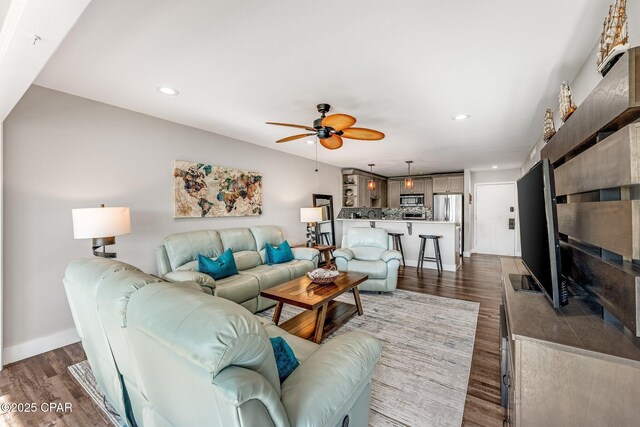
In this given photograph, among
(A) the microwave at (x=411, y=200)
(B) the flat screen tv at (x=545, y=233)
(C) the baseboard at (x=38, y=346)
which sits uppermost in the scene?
(A) the microwave at (x=411, y=200)

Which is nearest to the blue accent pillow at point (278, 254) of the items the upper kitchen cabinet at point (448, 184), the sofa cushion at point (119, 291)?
the sofa cushion at point (119, 291)

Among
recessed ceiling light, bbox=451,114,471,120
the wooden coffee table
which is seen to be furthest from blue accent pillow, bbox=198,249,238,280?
recessed ceiling light, bbox=451,114,471,120

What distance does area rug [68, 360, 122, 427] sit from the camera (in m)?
1.67

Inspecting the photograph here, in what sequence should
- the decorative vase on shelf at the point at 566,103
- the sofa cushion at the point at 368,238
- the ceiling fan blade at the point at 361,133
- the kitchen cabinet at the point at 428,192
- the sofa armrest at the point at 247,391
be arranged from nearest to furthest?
1. the sofa armrest at the point at 247,391
2. the decorative vase on shelf at the point at 566,103
3. the ceiling fan blade at the point at 361,133
4. the sofa cushion at the point at 368,238
5. the kitchen cabinet at the point at 428,192

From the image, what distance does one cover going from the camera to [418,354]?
91.9 inches

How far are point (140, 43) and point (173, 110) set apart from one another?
1.34 m

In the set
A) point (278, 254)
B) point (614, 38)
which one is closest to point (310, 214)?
point (278, 254)

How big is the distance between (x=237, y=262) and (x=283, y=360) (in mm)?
2657

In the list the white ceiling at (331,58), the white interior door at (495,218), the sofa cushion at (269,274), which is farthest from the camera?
the white interior door at (495,218)

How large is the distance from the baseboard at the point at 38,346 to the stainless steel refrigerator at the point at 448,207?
7505 mm

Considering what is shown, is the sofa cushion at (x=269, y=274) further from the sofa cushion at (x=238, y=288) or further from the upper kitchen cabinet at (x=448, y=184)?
the upper kitchen cabinet at (x=448, y=184)

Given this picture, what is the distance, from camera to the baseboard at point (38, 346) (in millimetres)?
2283

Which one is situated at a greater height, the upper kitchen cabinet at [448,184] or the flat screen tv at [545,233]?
the upper kitchen cabinet at [448,184]

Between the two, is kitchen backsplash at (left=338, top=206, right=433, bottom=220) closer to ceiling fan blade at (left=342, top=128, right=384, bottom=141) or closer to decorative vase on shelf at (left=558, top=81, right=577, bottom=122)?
ceiling fan blade at (left=342, top=128, right=384, bottom=141)
